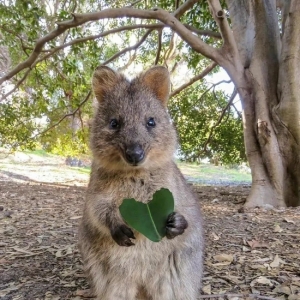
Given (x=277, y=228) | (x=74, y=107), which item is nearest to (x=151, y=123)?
(x=277, y=228)

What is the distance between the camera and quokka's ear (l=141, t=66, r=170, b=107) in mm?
2271

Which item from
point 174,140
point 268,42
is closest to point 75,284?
point 174,140

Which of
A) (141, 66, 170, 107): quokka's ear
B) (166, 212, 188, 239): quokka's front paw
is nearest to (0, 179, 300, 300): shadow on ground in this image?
(166, 212, 188, 239): quokka's front paw

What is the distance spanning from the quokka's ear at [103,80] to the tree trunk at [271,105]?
2829 mm

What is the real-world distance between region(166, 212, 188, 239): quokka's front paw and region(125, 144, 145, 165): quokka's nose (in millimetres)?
329

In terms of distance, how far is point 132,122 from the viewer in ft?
6.79

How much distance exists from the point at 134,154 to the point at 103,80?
0.64 metres

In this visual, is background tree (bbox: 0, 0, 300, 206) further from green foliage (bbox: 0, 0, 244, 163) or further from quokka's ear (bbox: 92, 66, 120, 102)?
quokka's ear (bbox: 92, 66, 120, 102)

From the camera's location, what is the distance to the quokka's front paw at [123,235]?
6.35ft

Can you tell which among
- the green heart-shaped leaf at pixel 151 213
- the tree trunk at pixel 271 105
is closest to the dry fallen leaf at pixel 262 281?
the green heart-shaped leaf at pixel 151 213

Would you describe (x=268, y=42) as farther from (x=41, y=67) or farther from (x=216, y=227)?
(x=41, y=67)

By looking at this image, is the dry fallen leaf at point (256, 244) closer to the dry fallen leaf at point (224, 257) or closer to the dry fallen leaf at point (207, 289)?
the dry fallen leaf at point (224, 257)

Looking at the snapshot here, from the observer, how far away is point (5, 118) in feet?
22.7

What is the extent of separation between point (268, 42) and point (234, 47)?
60cm
